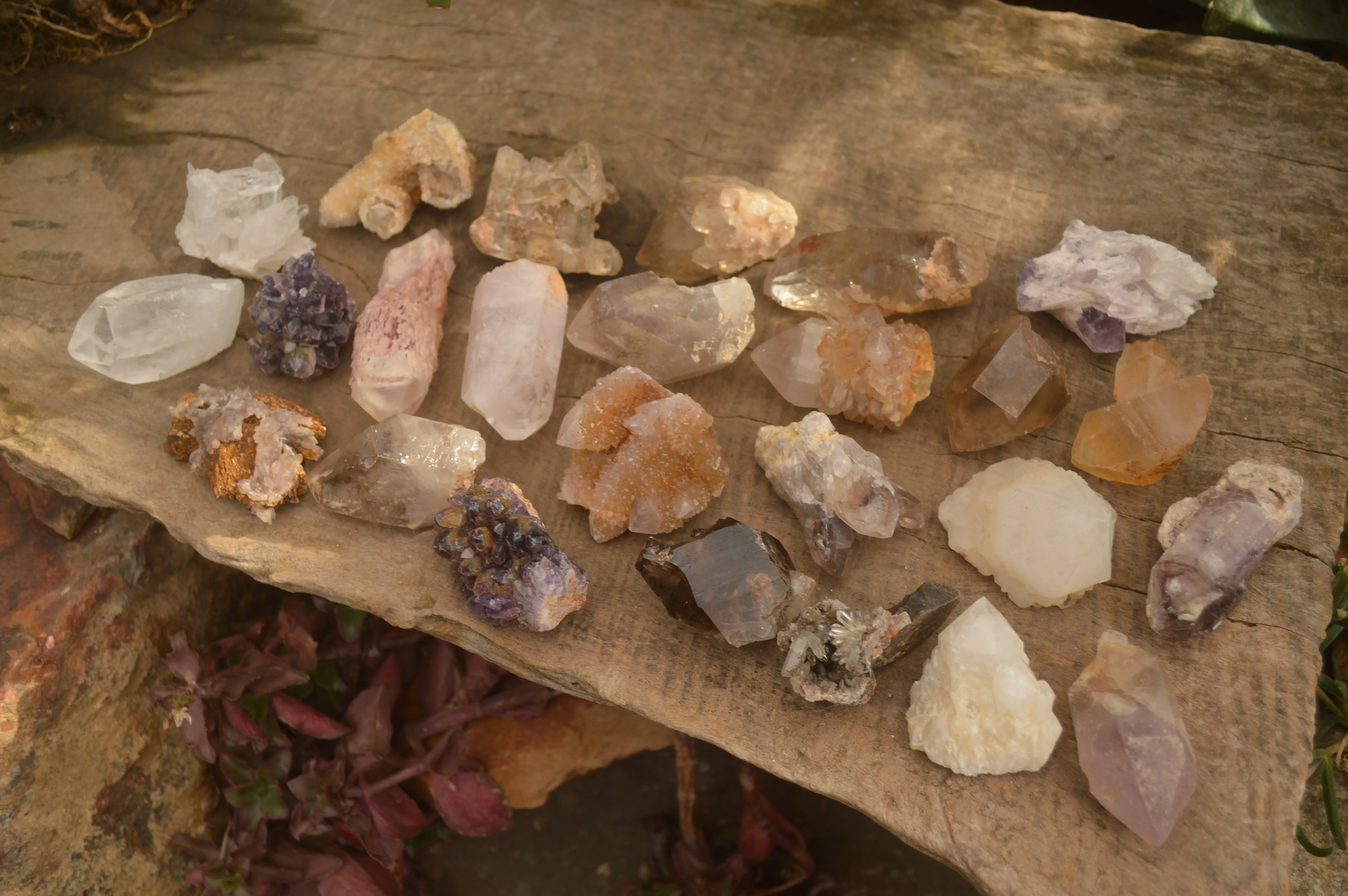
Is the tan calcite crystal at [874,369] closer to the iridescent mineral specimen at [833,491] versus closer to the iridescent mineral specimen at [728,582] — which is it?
the iridescent mineral specimen at [833,491]

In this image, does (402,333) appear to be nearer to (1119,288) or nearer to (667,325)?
(667,325)

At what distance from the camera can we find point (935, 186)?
2090 millimetres

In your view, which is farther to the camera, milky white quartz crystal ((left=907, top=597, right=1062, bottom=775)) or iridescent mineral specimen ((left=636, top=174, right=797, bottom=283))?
iridescent mineral specimen ((left=636, top=174, right=797, bottom=283))

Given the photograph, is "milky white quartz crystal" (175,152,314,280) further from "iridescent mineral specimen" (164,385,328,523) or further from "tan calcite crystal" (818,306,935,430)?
"tan calcite crystal" (818,306,935,430)

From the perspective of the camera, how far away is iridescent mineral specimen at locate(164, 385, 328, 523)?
1791mm

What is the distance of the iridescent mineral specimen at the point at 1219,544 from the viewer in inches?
61.1

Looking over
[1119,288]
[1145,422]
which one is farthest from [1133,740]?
[1119,288]

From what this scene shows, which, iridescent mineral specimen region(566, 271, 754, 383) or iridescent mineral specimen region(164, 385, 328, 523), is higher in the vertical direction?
iridescent mineral specimen region(566, 271, 754, 383)

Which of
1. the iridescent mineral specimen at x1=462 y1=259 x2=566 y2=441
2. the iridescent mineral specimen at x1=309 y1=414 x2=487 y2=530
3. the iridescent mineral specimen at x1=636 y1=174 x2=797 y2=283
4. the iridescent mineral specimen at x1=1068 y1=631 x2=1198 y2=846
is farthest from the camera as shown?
the iridescent mineral specimen at x1=636 y1=174 x2=797 y2=283

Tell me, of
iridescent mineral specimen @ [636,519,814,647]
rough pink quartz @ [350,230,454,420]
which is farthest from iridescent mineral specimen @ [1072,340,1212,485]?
rough pink quartz @ [350,230,454,420]

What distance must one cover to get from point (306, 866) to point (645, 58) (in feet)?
7.00

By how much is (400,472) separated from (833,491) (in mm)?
821

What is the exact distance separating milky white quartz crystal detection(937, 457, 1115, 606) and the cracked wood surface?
6cm

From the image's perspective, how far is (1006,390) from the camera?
171 centimetres
